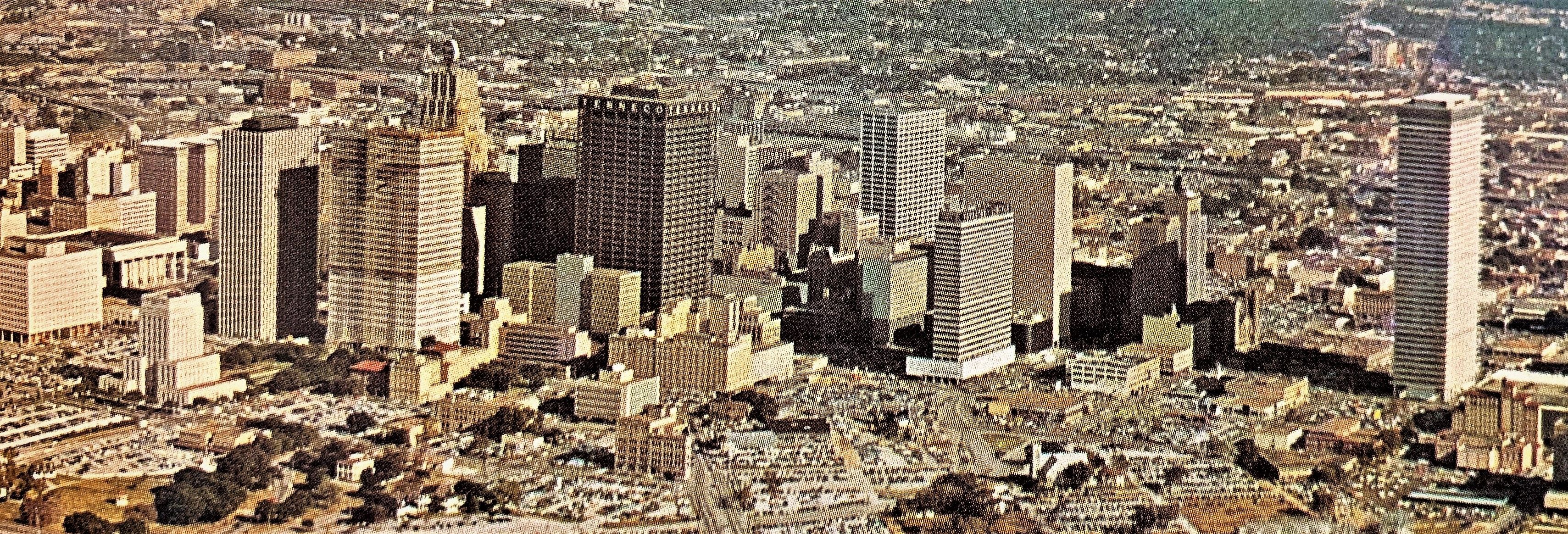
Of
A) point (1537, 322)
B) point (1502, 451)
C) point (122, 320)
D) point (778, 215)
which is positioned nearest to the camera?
A: point (1502, 451)

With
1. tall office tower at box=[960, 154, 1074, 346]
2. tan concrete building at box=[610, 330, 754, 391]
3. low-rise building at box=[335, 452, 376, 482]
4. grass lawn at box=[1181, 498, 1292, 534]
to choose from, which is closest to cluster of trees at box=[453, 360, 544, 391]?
tan concrete building at box=[610, 330, 754, 391]

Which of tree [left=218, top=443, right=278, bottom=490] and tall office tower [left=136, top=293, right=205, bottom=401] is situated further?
tall office tower [left=136, top=293, right=205, bottom=401]

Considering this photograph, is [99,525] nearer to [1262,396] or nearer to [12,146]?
[1262,396]

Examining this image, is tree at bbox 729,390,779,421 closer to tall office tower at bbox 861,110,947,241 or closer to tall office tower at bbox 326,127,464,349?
tall office tower at bbox 326,127,464,349

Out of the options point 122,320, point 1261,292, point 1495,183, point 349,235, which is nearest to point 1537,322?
point 1495,183

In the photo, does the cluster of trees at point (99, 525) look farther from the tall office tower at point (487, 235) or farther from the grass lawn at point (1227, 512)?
the grass lawn at point (1227, 512)

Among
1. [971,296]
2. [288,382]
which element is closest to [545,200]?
[288,382]

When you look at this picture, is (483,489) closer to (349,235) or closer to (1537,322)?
(349,235)
